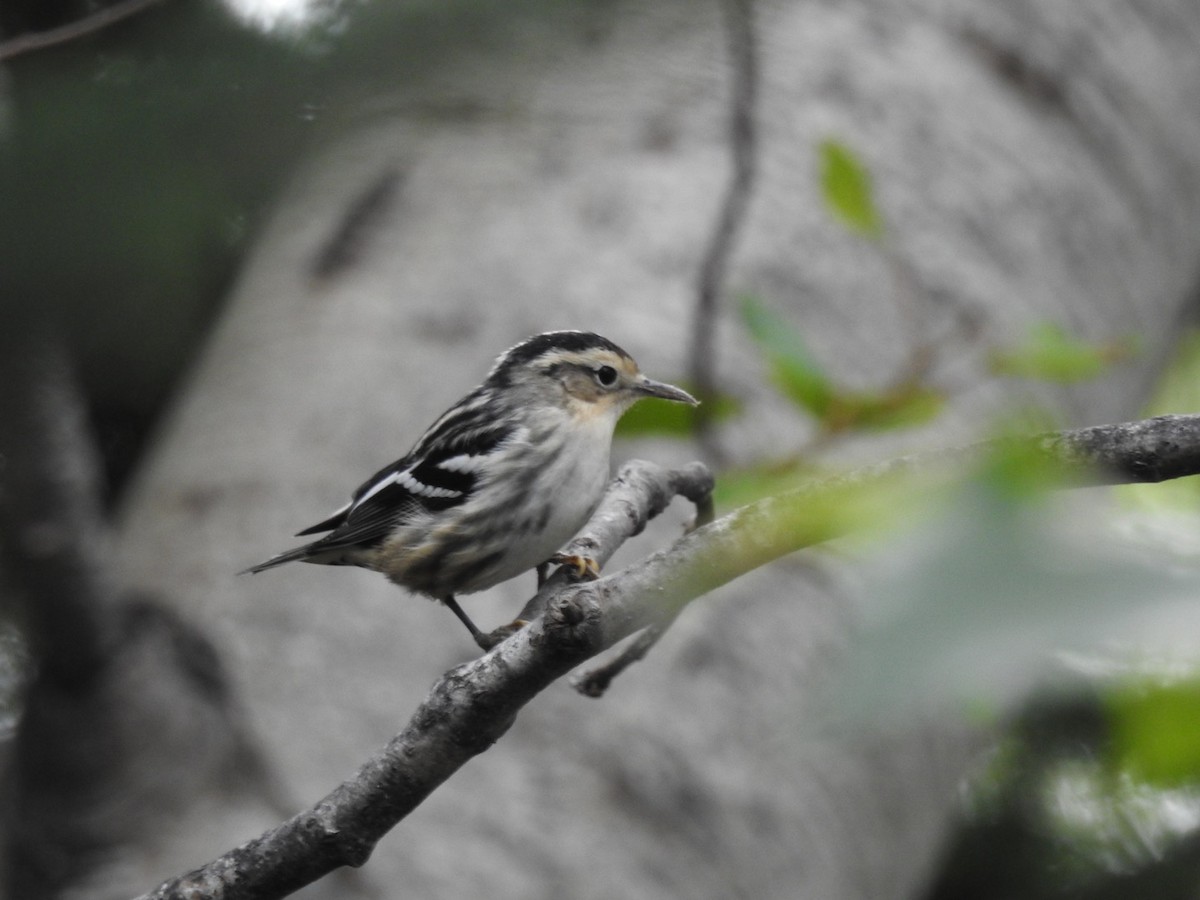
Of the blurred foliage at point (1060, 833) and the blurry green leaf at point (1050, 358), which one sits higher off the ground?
the blurry green leaf at point (1050, 358)

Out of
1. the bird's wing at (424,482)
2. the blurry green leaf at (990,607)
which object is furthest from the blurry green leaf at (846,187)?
the blurry green leaf at (990,607)

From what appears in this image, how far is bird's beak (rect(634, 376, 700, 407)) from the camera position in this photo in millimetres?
2570

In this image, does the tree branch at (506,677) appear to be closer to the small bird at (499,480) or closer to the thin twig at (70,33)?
the small bird at (499,480)

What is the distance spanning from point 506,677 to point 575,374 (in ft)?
5.28

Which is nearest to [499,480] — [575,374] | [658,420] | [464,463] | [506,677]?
[464,463]

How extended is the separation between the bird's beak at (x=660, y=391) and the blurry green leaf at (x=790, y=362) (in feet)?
0.98

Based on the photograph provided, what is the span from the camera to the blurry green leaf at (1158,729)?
0.79 m

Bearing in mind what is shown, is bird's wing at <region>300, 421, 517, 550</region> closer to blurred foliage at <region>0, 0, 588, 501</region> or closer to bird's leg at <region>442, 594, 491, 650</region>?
bird's leg at <region>442, 594, 491, 650</region>

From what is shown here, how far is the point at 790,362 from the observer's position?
7.04 feet

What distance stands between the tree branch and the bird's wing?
1319 mm

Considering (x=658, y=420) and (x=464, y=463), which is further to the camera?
(x=464, y=463)

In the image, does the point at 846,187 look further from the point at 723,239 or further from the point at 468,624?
the point at 468,624

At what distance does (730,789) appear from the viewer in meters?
2.72

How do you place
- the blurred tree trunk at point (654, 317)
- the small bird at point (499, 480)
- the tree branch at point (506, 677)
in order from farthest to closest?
the blurred tree trunk at point (654, 317) < the small bird at point (499, 480) < the tree branch at point (506, 677)
